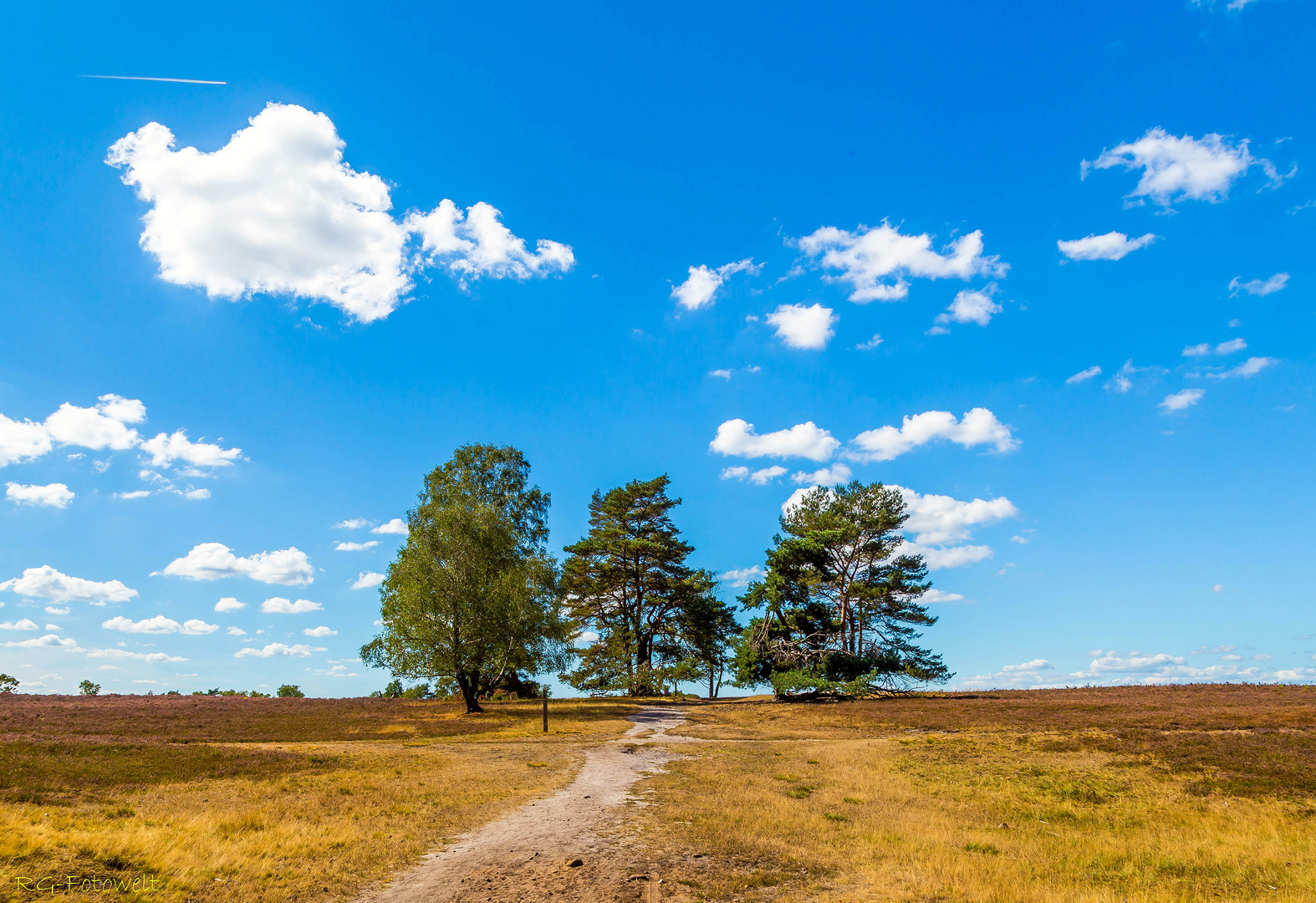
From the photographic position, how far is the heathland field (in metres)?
9.99

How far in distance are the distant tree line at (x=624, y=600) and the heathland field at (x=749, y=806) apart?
963 cm

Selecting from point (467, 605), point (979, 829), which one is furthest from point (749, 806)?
point (467, 605)

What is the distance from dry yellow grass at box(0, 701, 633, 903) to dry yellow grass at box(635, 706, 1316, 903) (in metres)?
4.82

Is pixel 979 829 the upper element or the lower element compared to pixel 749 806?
lower

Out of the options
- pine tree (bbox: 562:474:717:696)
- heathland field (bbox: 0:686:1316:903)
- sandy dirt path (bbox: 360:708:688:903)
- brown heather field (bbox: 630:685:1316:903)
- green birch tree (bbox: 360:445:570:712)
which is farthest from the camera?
pine tree (bbox: 562:474:717:696)

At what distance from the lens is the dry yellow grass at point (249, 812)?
9586mm

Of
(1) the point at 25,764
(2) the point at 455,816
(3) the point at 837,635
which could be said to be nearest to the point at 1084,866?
(2) the point at 455,816

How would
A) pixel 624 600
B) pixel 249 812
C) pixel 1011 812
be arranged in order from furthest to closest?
pixel 624 600 → pixel 1011 812 → pixel 249 812

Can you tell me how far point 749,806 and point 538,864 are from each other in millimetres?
6477

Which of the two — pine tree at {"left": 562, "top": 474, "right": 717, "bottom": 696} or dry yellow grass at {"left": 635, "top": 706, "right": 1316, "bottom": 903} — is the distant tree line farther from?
dry yellow grass at {"left": 635, "top": 706, "right": 1316, "bottom": 903}

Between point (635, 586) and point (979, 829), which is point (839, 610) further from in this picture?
point (979, 829)

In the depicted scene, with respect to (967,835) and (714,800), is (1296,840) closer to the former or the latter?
(967,835)

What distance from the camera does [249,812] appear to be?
13.0 m

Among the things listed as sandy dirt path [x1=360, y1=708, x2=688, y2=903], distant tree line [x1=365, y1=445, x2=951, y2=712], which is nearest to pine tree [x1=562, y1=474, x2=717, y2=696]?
distant tree line [x1=365, y1=445, x2=951, y2=712]
